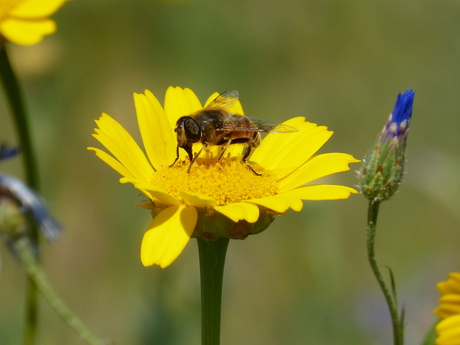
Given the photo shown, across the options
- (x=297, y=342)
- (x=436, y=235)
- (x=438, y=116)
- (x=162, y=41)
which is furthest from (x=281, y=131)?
(x=162, y=41)

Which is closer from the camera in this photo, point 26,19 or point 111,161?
point 111,161

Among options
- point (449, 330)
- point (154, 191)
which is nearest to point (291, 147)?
point (154, 191)

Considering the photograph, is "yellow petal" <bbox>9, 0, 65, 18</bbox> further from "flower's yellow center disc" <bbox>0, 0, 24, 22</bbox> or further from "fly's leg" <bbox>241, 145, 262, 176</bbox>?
"fly's leg" <bbox>241, 145, 262, 176</bbox>

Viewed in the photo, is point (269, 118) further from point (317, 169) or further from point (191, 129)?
point (317, 169)

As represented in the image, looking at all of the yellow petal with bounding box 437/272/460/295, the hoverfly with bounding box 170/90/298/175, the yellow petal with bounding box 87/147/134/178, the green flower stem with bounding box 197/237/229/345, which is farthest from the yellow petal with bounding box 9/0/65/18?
the yellow petal with bounding box 437/272/460/295

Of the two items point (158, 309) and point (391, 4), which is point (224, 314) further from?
point (391, 4)

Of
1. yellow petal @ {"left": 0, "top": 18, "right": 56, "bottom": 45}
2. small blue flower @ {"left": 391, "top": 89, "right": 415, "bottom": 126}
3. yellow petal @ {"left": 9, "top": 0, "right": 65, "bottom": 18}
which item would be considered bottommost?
small blue flower @ {"left": 391, "top": 89, "right": 415, "bottom": 126}
